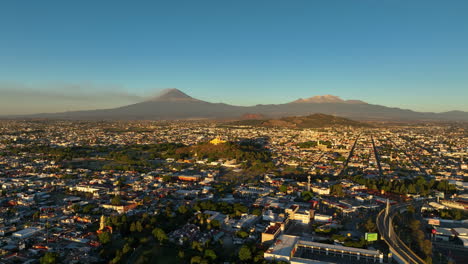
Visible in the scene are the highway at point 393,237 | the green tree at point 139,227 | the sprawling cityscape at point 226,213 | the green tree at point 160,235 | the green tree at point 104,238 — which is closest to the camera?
the highway at point 393,237

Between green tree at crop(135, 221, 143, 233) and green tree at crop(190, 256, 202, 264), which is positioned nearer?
green tree at crop(190, 256, 202, 264)

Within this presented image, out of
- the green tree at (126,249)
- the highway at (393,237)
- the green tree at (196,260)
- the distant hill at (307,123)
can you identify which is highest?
the distant hill at (307,123)

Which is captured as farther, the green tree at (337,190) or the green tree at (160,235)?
the green tree at (337,190)

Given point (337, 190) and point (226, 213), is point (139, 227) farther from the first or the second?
point (337, 190)

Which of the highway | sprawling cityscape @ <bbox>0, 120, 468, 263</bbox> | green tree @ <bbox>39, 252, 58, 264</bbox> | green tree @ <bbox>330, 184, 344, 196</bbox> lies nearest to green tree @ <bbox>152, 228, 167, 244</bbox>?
sprawling cityscape @ <bbox>0, 120, 468, 263</bbox>

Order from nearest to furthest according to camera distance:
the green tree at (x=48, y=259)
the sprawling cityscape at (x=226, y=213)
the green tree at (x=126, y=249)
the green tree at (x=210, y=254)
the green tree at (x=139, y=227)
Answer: the green tree at (x=48, y=259)
the green tree at (x=210, y=254)
the green tree at (x=126, y=249)
the sprawling cityscape at (x=226, y=213)
the green tree at (x=139, y=227)

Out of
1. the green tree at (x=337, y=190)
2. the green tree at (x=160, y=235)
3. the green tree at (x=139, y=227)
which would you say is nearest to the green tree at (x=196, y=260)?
the green tree at (x=160, y=235)

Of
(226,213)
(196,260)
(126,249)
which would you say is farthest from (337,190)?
(126,249)

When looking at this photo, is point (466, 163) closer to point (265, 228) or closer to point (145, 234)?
point (265, 228)

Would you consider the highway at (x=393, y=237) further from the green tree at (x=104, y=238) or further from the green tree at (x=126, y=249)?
the green tree at (x=104, y=238)

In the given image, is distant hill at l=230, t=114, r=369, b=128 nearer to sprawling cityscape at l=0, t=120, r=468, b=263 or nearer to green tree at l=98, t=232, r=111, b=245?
sprawling cityscape at l=0, t=120, r=468, b=263
